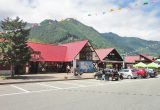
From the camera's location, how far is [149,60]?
83188 millimetres

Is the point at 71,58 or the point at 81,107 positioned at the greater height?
the point at 71,58

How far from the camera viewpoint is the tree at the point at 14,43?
32906mm

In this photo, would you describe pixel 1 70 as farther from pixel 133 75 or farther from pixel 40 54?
pixel 133 75

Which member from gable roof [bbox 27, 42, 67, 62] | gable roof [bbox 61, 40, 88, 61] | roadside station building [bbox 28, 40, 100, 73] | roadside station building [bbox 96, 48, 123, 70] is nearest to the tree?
roadside station building [bbox 28, 40, 100, 73]

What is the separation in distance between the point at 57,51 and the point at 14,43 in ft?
65.2

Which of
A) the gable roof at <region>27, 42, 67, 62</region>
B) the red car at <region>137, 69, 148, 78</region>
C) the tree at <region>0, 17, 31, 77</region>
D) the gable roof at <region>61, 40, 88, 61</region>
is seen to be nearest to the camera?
the tree at <region>0, 17, 31, 77</region>

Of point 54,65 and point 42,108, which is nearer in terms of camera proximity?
point 42,108

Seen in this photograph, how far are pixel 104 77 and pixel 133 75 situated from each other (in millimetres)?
6899

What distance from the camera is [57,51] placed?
52.7 m

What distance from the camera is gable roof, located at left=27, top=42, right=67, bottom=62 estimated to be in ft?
160

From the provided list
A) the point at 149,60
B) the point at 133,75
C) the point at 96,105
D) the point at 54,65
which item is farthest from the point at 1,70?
the point at 149,60

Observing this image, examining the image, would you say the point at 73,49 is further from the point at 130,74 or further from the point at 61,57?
the point at 130,74

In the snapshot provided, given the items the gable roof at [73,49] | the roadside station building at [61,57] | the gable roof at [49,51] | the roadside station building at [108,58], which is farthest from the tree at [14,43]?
the roadside station building at [108,58]

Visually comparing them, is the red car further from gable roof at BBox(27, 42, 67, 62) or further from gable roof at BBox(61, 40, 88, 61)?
gable roof at BBox(27, 42, 67, 62)
